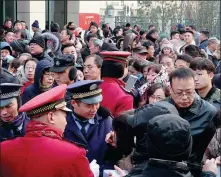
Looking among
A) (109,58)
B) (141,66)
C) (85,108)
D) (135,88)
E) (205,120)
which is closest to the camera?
(205,120)

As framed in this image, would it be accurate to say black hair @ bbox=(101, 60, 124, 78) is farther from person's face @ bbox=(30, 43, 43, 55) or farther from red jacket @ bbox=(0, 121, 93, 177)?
person's face @ bbox=(30, 43, 43, 55)

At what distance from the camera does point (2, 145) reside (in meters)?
3.45

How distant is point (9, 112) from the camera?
4.36 metres

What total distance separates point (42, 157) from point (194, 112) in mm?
1372

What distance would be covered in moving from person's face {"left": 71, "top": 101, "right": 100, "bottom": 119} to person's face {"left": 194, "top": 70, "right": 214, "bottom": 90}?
55.8 inches

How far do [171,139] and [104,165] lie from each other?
1612 mm

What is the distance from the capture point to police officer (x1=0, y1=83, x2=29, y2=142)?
434 cm

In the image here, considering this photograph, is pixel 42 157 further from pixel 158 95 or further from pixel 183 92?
pixel 158 95

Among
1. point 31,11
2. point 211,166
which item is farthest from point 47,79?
point 31,11

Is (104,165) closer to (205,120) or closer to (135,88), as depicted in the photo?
(205,120)

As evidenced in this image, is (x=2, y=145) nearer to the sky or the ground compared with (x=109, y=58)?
A: nearer to the ground

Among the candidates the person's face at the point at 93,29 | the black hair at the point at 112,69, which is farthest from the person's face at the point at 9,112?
the person's face at the point at 93,29

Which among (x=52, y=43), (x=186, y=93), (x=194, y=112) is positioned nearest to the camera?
(x=194, y=112)

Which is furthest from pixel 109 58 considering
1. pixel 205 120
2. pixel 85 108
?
pixel 205 120
